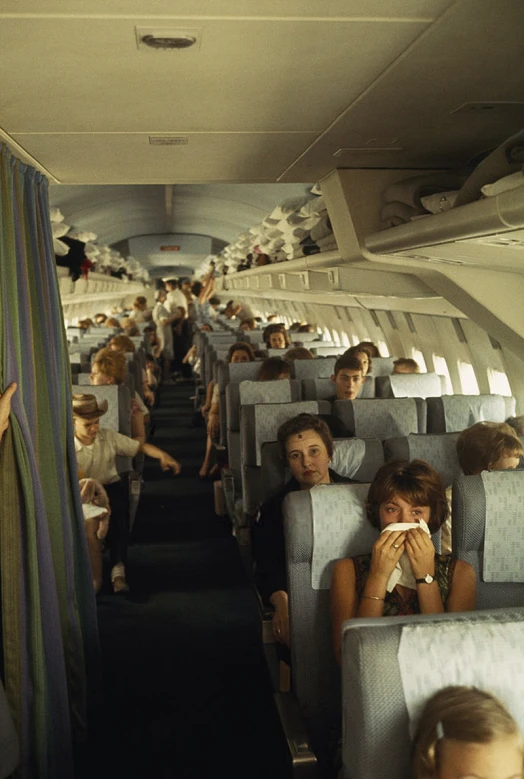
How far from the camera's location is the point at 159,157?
14.6ft

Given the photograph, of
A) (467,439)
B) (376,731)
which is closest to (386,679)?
(376,731)

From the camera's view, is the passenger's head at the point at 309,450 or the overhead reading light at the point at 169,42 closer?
the overhead reading light at the point at 169,42

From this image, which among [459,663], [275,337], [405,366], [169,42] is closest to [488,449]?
[459,663]

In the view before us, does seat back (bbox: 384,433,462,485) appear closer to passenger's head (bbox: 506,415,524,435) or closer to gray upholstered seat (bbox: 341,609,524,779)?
passenger's head (bbox: 506,415,524,435)

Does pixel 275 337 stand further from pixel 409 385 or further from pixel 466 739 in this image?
pixel 466 739

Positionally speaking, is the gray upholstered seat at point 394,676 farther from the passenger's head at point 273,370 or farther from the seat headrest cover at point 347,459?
the passenger's head at point 273,370

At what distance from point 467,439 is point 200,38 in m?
2.39

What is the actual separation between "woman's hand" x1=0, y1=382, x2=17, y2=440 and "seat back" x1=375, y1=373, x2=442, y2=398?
4819mm

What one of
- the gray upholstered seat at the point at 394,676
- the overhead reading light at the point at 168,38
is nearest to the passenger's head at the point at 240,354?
the overhead reading light at the point at 168,38

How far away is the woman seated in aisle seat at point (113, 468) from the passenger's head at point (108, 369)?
1168 mm

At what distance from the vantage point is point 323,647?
2.99 m

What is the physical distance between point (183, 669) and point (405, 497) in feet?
7.47

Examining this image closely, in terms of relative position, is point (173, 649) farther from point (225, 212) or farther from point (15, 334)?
point (225, 212)

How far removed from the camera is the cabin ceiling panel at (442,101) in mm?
2318
